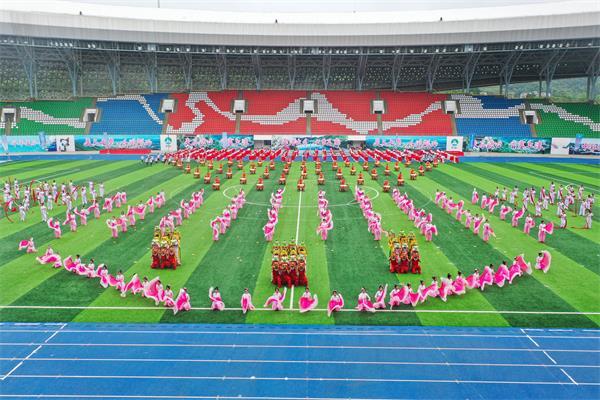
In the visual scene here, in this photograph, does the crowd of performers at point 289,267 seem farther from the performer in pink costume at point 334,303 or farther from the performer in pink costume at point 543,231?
the performer in pink costume at point 543,231

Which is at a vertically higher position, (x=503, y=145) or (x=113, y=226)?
(x=503, y=145)

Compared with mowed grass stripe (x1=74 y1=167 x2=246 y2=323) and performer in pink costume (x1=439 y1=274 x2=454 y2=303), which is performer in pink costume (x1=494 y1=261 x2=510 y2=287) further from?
mowed grass stripe (x1=74 y1=167 x2=246 y2=323)

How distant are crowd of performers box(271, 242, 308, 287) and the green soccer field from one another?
481 mm

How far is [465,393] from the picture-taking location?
902 cm

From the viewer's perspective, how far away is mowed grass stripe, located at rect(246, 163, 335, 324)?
1209cm

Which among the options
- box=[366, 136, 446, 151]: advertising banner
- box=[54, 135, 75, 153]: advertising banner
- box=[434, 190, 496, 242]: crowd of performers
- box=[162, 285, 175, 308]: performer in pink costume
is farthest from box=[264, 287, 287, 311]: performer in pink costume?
box=[54, 135, 75, 153]: advertising banner

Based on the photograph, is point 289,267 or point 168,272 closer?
point 289,267

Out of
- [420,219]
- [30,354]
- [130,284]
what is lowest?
[30,354]

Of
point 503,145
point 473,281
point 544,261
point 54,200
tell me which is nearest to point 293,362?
point 473,281

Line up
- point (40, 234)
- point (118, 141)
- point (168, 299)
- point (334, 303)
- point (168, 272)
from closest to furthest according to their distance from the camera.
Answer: point (334, 303)
point (168, 299)
point (168, 272)
point (40, 234)
point (118, 141)

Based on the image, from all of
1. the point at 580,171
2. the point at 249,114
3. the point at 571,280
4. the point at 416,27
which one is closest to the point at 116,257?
the point at 571,280

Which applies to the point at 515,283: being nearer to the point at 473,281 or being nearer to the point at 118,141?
the point at 473,281

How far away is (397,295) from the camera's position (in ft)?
41.7

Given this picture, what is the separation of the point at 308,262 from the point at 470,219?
8627 mm
